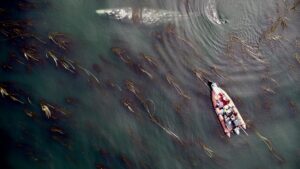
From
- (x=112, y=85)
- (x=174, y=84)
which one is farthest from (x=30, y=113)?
(x=174, y=84)

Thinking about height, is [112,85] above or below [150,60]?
below

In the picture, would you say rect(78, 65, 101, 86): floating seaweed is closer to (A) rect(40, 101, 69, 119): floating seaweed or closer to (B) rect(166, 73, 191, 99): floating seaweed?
(A) rect(40, 101, 69, 119): floating seaweed

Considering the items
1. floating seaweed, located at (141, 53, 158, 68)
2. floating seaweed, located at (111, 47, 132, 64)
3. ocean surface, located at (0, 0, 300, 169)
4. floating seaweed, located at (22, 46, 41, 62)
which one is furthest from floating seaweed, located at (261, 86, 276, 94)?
floating seaweed, located at (22, 46, 41, 62)

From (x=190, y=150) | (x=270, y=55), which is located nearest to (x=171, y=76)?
(x=190, y=150)

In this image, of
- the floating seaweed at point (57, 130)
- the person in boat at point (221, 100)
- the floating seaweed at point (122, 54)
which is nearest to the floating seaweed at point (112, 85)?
the floating seaweed at point (122, 54)

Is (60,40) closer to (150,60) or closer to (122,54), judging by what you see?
(122,54)

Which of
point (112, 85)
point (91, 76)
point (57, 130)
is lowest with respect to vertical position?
point (57, 130)

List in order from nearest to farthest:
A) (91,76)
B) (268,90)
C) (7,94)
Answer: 1. (7,94)
2. (91,76)
3. (268,90)

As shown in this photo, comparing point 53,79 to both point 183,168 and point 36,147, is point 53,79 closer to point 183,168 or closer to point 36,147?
point 36,147

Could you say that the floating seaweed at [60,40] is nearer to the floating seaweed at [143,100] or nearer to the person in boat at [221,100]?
the floating seaweed at [143,100]
